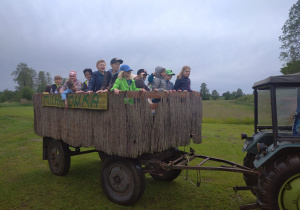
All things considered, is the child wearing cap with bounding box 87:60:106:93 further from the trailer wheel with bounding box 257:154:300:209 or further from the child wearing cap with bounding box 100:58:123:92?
the trailer wheel with bounding box 257:154:300:209

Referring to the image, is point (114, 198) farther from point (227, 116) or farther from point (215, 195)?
point (227, 116)

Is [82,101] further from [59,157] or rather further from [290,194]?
[290,194]

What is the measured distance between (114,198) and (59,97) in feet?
9.10

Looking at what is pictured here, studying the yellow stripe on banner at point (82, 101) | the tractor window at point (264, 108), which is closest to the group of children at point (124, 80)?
the yellow stripe on banner at point (82, 101)

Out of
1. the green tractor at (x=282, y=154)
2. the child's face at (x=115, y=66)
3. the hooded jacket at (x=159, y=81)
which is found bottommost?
the green tractor at (x=282, y=154)

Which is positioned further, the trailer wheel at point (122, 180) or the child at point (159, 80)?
the child at point (159, 80)

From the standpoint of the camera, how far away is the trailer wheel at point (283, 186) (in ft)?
10.1

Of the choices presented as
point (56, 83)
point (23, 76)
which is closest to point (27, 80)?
point (23, 76)

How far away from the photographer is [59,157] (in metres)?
5.77

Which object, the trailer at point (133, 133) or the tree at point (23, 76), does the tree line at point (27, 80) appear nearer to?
the tree at point (23, 76)

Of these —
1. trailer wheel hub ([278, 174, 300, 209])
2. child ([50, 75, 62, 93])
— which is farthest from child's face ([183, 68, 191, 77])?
child ([50, 75, 62, 93])

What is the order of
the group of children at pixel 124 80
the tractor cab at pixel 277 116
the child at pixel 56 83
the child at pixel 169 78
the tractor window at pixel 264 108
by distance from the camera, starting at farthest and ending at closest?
the child at pixel 56 83 → the child at pixel 169 78 → the group of children at pixel 124 80 → the tractor window at pixel 264 108 → the tractor cab at pixel 277 116

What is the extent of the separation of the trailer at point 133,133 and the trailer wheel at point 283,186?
0.35m

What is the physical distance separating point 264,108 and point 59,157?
5087mm
